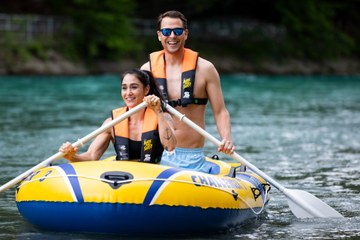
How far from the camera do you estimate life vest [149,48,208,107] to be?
7.39 m

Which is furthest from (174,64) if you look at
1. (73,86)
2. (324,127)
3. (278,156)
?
(73,86)

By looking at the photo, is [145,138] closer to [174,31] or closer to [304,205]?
[174,31]

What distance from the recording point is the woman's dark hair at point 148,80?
23.2 feet

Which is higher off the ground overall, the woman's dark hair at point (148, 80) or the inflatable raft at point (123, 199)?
the woman's dark hair at point (148, 80)

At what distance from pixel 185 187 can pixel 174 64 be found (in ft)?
4.46

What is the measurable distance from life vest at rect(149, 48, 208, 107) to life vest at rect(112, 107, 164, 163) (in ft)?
1.24

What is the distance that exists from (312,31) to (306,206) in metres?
37.6

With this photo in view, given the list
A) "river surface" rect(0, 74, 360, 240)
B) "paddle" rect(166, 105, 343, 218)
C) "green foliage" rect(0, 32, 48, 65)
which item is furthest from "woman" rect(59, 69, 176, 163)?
"green foliage" rect(0, 32, 48, 65)

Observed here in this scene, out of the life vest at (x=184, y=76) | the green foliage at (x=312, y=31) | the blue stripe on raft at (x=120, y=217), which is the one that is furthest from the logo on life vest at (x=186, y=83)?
the green foliage at (x=312, y=31)

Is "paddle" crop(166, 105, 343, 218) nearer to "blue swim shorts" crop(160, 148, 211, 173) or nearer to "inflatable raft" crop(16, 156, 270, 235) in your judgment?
"blue swim shorts" crop(160, 148, 211, 173)

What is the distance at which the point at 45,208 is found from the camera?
21.5ft

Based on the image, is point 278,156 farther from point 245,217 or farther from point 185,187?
point 185,187

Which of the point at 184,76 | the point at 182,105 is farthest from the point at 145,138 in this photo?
the point at 184,76

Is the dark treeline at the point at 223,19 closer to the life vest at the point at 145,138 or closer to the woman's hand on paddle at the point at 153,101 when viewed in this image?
the life vest at the point at 145,138
